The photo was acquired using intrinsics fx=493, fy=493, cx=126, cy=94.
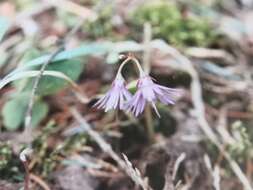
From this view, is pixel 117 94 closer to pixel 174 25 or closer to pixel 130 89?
pixel 130 89

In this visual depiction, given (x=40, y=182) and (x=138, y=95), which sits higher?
(x=138, y=95)

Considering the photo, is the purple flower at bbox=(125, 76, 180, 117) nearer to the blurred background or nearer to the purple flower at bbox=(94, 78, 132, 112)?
the purple flower at bbox=(94, 78, 132, 112)

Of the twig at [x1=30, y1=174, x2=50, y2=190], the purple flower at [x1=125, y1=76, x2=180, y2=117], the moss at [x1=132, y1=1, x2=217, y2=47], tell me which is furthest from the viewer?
the moss at [x1=132, y1=1, x2=217, y2=47]

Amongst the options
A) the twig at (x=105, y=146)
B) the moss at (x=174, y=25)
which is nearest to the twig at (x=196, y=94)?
the moss at (x=174, y=25)

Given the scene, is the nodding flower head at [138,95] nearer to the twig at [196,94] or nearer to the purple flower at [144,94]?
the purple flower at [144,94]

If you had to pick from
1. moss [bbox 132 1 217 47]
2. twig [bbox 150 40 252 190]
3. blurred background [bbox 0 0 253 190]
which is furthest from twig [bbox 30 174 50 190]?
moss [bbox 132 1 217 47]

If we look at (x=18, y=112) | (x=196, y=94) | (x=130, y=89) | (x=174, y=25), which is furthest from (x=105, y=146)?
(x=174, y=25)

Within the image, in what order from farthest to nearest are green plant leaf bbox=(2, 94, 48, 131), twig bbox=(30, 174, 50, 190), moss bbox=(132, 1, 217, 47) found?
moss bbox=(132, 1, 217, 47) < green plant leaf bbox=(2, 94, 48, 131) < twig bbox=(30, 174, 50, 190)

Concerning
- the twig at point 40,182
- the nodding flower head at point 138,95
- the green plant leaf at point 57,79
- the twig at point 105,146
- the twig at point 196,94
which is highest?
the nodding flower head at point 138,95

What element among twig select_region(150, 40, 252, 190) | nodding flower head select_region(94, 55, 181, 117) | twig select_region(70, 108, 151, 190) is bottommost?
twig select_region(150, 40, 252, 190)
